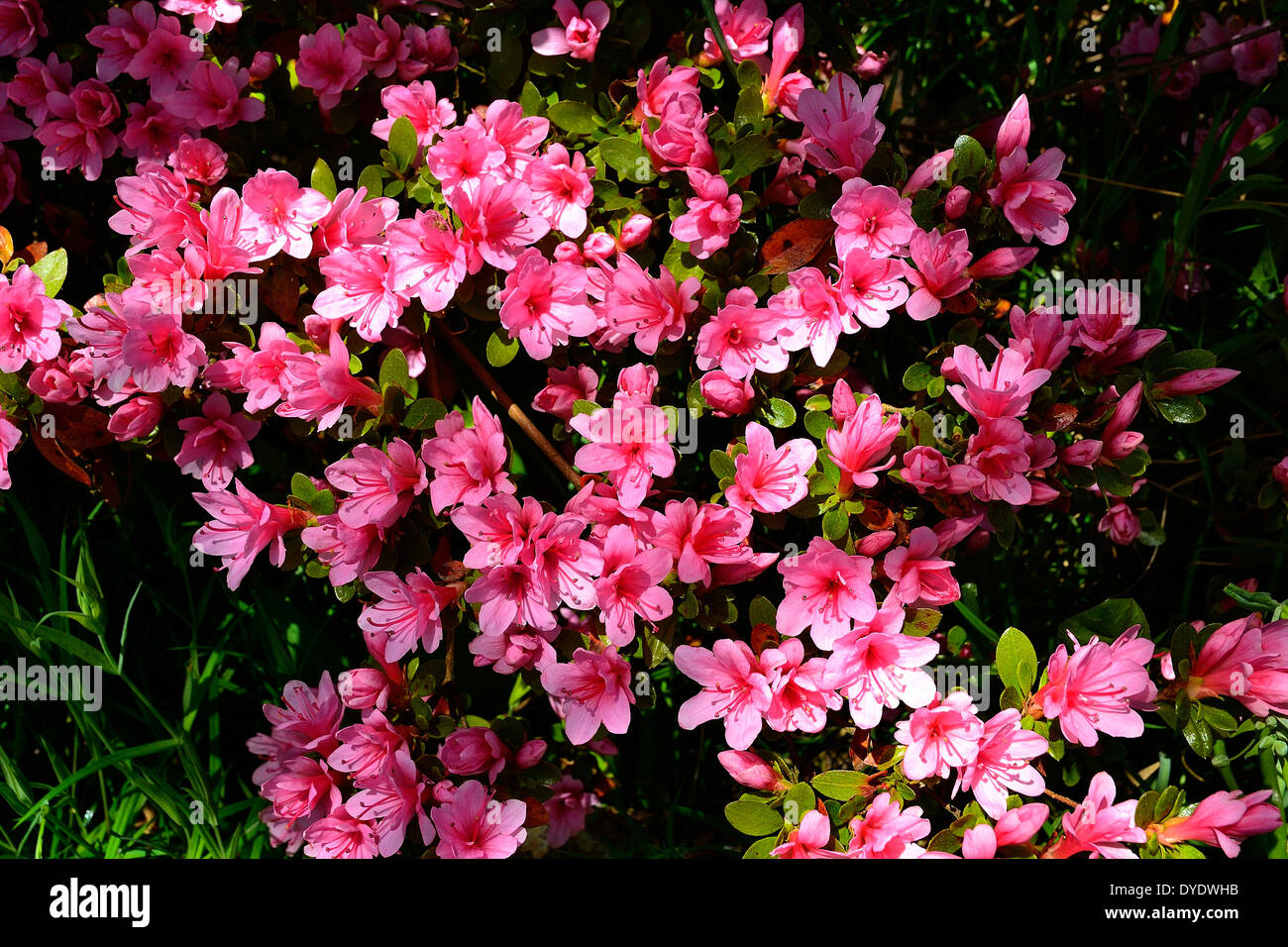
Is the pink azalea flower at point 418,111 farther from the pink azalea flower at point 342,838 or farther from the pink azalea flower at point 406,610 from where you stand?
the pink azalea flower at point 342,838

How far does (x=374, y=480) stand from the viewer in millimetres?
1753

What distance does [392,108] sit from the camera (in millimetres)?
1977

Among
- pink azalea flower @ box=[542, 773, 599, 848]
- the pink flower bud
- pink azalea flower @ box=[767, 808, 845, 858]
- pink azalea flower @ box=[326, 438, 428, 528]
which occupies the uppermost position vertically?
the pink flower bud

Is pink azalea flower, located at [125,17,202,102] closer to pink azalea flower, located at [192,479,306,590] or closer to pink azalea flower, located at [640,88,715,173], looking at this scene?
pink azalea flower, located at [192,479,306,590]

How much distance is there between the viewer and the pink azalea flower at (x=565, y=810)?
210cm

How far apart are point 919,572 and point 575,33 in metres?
1.22

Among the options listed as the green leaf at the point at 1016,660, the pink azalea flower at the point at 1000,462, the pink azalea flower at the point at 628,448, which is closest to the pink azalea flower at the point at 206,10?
the pink azalea flower at the point at 628,448

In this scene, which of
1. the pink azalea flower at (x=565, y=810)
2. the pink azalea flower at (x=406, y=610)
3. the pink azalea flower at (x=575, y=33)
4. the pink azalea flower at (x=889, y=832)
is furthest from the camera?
the pink azalea flower at (x=565, y=810)

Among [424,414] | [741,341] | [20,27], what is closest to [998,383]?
[741,341]

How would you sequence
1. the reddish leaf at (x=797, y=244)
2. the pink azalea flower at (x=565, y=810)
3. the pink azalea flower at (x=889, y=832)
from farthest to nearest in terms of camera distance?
the pink azalea flower at (x=565, y=810) → the reddish leaf at (x=797, y=244) → the pink azalea flower at (x=889, y=832)

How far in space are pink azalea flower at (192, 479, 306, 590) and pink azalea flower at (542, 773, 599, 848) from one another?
0.76 meters

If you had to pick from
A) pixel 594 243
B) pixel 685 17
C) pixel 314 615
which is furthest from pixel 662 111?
pixel 314 615

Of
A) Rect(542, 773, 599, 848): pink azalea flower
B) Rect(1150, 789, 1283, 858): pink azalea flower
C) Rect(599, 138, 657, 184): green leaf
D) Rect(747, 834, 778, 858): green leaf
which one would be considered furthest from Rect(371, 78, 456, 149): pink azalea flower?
Rect(1150, 789, 1283, 858): pink azalea flower

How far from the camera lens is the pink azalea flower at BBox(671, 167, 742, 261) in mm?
1818
